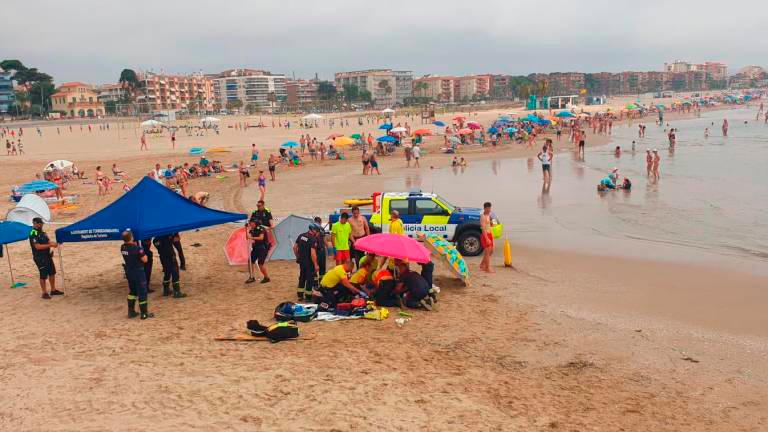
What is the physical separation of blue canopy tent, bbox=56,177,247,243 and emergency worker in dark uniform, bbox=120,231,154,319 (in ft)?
1.94

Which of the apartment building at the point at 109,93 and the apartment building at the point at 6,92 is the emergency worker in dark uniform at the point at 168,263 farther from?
the apartment building at the point at 109,93

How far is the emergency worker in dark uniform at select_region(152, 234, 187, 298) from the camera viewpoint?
1101 cm

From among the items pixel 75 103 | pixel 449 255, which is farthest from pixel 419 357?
pixel 75 103

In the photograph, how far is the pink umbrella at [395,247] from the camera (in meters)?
9.78

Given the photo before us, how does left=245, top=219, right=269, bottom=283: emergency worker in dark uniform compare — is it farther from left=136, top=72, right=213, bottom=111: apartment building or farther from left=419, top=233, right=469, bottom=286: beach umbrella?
left=136, top=72, right=213, bottom=111: apartment building

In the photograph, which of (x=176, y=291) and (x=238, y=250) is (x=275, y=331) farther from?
(x=238, y=250)

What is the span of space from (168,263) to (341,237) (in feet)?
10.3

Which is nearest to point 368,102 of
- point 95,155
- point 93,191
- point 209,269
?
point 95,155

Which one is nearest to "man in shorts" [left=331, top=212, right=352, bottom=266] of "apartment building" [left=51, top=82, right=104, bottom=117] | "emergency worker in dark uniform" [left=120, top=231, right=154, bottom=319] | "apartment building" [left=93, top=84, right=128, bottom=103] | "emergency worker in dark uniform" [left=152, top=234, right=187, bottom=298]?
"emergency worker in dark uniform" [left=152, top=234, right=187, bottom=298]

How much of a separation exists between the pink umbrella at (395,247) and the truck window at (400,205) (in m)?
4.23

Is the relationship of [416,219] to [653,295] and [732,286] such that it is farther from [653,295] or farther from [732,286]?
[732,286]

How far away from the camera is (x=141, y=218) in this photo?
10.6 metres

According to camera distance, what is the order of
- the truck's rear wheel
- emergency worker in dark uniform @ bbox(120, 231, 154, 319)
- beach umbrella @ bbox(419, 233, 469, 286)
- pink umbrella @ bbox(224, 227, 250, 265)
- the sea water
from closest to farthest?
emergency worker in dark uniform @ bbox(120, 231, 154, 319), beach umbrella @ bbox(419, 233, 469, 286), pink umbrella @ bbox(224, 227, 250, 265), the truck's rear wheel, the sea water

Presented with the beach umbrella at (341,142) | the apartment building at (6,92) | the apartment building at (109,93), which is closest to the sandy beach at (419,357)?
the beach umbrella at (341,142)
